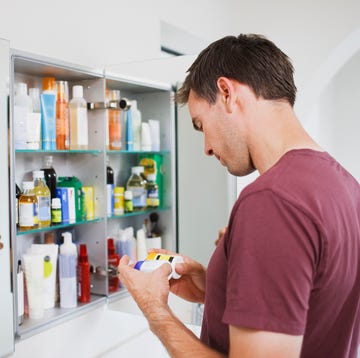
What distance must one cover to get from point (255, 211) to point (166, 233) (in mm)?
1441

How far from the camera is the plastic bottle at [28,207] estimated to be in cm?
147

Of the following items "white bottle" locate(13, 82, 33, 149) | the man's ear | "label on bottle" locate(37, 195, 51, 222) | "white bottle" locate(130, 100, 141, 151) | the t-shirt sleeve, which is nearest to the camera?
the t-shirt sleeve

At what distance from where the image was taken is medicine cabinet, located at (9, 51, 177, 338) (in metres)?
1.50

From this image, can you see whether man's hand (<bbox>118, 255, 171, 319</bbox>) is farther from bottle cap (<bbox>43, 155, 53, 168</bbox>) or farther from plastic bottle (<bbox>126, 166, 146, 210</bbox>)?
plastic bottle (<bbox>126, 166, 146, 210</bbox>)

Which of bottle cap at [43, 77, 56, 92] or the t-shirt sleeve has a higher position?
bottle cap at [43, 77, 56, 92]

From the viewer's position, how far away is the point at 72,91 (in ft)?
5.81

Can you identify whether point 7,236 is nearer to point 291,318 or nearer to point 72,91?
point 72,91

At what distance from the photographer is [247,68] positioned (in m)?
0.82

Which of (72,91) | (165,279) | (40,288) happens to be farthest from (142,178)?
(165,279)

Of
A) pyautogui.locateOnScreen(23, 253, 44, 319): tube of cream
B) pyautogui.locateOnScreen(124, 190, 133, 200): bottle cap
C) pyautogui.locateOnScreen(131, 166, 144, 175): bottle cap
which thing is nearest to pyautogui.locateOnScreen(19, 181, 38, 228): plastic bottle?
pyautogui.locateOnScreen(23, 253, 44, 319): tube of cream

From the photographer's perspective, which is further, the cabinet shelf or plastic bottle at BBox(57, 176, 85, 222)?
plastic bottle at BBox(57, 176, 85, 222)

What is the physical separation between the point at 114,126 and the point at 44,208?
0.47m

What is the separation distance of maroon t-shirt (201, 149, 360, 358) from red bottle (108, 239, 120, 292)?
118 centimetres

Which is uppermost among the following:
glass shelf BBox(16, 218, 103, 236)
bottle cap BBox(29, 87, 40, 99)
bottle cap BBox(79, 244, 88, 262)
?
bottle cap BBox(29, 87, 40, 99)
